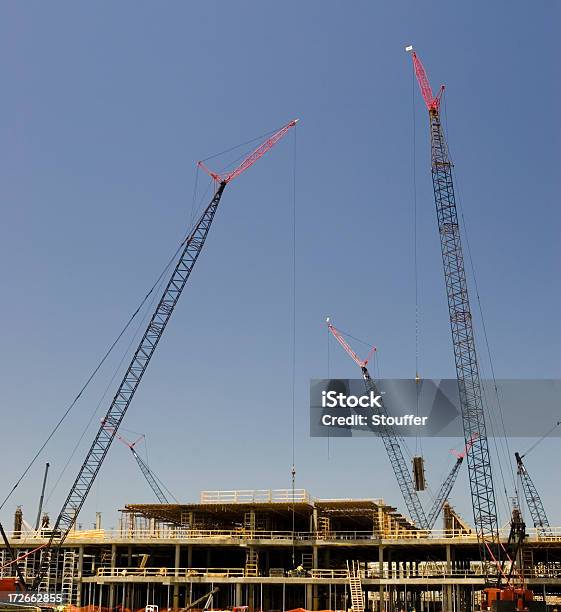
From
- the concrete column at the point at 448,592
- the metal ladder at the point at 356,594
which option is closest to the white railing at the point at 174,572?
the metal ladder at the point at 356,594

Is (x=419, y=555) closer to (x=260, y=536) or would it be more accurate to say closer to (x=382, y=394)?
(x=260, y=536)

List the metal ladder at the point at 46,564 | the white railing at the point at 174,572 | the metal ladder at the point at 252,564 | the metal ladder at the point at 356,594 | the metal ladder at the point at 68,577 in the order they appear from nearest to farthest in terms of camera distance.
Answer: the metal ladder at the point at 356,594
the white railing at the point at 174,572
the metal ladder at the point at 252,564
the metal ladder at the point at 68,577
the metal ladder at the point at 46,564

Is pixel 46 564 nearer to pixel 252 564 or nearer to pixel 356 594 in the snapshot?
pixel 252 564

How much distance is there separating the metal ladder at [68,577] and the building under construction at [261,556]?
5.7 inches

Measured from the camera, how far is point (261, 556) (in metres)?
94.7

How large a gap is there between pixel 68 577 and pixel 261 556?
19644 mm

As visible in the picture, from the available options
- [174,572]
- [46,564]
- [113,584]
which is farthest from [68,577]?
[174,572]

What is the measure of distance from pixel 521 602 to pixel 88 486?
156 feet

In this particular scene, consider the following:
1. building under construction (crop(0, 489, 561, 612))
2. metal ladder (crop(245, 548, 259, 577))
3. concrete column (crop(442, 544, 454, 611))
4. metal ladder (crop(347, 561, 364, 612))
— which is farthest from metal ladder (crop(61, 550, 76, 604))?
concrete column (crop(442, 544, 454, 611))

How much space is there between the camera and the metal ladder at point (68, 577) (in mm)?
86544

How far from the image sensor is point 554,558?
97.6 m

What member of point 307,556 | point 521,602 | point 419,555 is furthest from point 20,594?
point 419,555

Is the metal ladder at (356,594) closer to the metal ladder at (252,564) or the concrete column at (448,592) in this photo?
the concrete column at (448,592)

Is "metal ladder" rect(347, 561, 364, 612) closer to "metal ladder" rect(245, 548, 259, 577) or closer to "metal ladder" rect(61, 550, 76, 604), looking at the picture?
"metal ladder" rect(245, 548, 259, 577)
